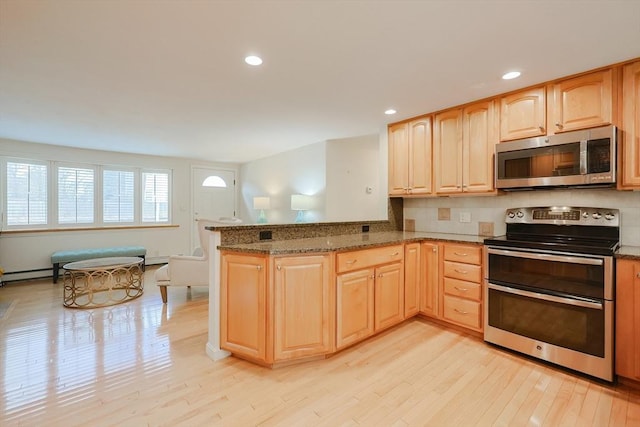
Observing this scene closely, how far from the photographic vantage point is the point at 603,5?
5.13 feet

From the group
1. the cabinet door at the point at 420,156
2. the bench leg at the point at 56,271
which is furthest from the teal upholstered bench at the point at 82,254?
the cabinet door at the point at 420,156

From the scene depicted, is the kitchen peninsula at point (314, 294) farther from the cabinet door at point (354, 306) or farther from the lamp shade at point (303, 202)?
the lamp shade at point (303, 202)

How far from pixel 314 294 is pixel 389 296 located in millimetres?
871

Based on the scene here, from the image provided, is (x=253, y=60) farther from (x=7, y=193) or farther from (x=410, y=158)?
(x=7, y=193)

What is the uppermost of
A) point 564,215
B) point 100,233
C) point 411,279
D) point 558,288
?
point 564,215

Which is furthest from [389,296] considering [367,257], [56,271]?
[56,271]

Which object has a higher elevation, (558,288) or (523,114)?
(523,114)

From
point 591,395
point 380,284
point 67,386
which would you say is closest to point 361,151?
point 380,284

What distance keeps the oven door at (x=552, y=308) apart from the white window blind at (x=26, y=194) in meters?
6.82

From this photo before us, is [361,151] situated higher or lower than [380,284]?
higher

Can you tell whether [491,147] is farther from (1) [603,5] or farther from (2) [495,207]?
(1) [603,5]

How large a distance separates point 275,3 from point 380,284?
7.27 ft

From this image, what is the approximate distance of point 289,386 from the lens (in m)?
2.00

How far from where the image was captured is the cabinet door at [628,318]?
1.93 m
